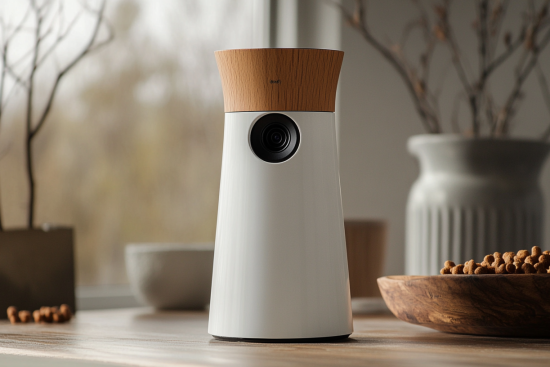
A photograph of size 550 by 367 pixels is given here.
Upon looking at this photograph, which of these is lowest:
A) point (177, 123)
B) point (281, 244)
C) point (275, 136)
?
point (281, 244)

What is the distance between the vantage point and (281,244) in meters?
0.62

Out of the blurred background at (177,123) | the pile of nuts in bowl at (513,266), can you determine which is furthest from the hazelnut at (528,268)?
the blurred background at (177,123)

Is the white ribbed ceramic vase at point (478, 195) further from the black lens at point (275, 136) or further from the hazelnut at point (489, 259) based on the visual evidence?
the black lens at point (275, 136)

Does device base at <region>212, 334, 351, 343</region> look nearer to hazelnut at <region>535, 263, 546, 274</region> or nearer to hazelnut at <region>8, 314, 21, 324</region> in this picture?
hazelnut at <region>535, 263, 546, 274</region>

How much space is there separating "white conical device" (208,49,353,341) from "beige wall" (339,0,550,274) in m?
0.98

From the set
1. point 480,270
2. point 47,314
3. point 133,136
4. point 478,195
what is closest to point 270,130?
point 480,270

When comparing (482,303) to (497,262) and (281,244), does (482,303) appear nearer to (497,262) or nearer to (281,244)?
(497,262)

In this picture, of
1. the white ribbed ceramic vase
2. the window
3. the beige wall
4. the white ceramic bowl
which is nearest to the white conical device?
the white ceramic bowl

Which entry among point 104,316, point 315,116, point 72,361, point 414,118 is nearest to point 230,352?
point 72,361

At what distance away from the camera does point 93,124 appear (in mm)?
1338

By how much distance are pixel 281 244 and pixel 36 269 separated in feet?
1.56

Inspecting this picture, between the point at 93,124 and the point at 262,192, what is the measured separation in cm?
80

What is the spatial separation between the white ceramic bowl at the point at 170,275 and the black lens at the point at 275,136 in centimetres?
50

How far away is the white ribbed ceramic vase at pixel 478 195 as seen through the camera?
1.16 metres
